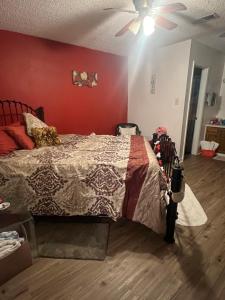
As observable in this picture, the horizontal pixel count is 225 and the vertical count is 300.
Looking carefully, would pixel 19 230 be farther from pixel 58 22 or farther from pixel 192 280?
pixel 58 22

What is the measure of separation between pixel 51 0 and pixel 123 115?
3155 millimetres

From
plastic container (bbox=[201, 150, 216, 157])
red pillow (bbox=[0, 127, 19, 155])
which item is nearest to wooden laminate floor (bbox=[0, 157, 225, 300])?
→ red pillow (bbox=[0, 127, 19, 155])

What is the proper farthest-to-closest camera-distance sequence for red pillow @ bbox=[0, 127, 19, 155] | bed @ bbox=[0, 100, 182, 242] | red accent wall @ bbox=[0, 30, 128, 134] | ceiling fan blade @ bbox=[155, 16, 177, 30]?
1. red accent wall @ bbox=[0, 30, 128, 134]
2. red pillow @ bbox=[0, 127, 19, 155]
3. ceiling fan blade @ bbox=[155, 16, 177, 30]
4. bed @ bbox=[0, 100, 182, 242]

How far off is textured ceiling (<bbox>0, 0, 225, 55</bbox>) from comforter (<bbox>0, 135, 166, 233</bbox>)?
1738 mm

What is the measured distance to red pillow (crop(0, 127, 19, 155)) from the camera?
220cm

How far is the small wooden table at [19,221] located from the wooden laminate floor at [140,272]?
219 mm

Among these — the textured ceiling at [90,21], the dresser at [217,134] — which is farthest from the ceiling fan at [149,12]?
the dresser at [217,134]

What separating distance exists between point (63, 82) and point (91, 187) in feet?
8.33

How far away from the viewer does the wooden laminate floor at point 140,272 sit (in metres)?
1.42

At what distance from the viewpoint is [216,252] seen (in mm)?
1794

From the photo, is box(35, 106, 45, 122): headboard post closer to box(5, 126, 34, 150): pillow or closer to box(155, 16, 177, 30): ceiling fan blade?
box(5, 126, 34, 150): pillow

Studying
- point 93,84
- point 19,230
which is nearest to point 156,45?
point 93,84

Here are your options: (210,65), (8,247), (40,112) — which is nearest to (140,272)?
(8,247)

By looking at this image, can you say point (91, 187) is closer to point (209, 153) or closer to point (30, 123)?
point (30, 123)
